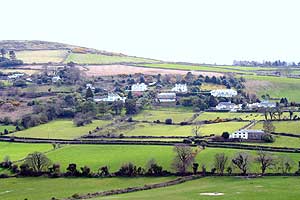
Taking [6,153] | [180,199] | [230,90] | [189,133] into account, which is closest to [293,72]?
[230,90]

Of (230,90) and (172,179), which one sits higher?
(230,90)

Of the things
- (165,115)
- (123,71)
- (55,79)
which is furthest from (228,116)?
(123,71)

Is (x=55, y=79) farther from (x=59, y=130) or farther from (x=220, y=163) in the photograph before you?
(x=220, y=163)

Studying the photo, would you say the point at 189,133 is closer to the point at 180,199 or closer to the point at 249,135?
the point at 249,135

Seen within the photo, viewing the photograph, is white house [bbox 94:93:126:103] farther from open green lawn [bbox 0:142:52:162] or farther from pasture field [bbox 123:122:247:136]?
open green lawn [bbox 0:142:52:162]

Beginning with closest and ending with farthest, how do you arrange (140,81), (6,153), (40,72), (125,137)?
1. (6,153)
2. (125,137)
3. (140,81)
4. (40,72)

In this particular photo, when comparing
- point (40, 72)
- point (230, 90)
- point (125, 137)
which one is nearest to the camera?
point (125, 137)

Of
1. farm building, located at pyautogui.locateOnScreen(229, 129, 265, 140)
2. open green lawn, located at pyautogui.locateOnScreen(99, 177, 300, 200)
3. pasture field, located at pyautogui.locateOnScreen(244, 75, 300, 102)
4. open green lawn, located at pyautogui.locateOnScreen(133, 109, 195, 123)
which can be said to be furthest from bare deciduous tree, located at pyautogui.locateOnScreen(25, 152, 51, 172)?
pasture field, located at pyautogui.locateOnScreen(244, 75, 300, 102)
